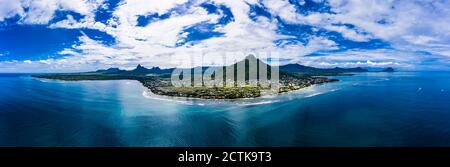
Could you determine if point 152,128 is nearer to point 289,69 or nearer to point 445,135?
point 445,135

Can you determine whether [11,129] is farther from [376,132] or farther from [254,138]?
[376,132]

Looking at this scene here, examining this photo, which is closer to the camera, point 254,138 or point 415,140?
point 415,140

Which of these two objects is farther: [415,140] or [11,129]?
[11,129]
